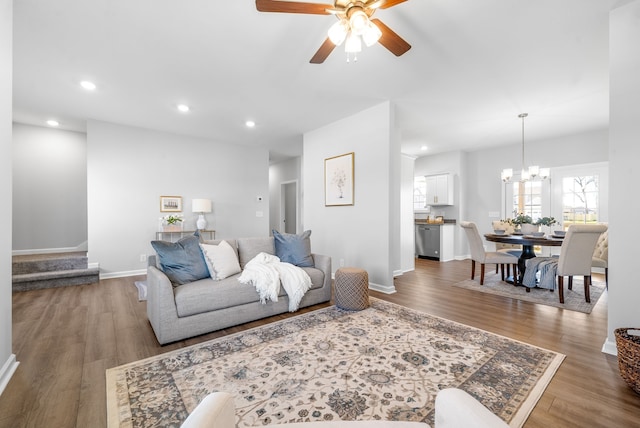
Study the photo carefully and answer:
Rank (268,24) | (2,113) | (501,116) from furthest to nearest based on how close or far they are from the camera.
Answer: (501,116) → (268,24) → (2,113)

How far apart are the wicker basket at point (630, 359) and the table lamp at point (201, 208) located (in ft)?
18.6

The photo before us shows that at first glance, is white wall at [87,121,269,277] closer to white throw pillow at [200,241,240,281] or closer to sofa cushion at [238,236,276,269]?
sofa cushion at [238,236,276,269]

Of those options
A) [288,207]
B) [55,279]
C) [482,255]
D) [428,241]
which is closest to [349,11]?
[482,255]

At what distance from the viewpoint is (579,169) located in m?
5.43

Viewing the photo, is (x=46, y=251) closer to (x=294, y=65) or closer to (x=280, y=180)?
(x=280, y=180)

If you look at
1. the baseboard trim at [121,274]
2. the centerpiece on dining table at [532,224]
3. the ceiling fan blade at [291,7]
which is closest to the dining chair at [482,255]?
the centerpiece on dining table at [532,224]

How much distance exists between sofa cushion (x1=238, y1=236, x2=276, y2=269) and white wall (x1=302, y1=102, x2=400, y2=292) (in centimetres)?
147

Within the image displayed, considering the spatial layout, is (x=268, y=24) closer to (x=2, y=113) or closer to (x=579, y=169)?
(x=2, y=113)

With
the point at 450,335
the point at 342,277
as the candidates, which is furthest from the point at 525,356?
the point at 342,277

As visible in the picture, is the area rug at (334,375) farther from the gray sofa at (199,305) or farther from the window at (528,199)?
the window at (528,199)

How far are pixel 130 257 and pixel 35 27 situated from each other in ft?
12.2

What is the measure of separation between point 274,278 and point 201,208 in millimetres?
3237

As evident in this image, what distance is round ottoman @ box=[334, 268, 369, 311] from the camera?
10.1ft

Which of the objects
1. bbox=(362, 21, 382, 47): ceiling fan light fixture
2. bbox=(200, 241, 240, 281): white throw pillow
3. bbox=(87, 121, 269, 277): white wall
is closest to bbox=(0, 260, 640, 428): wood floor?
bbox=(200, 241, 240, 281): white throw pillow
